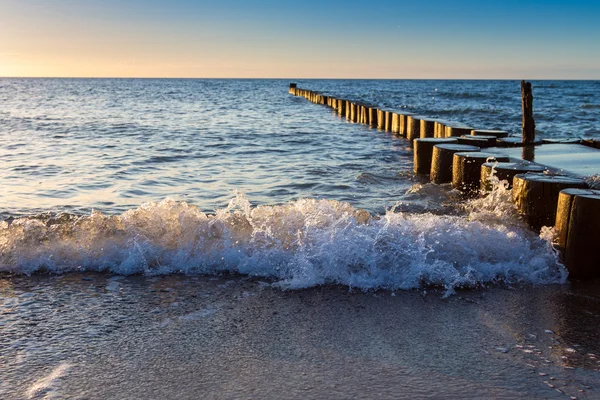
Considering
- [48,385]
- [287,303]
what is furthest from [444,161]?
[48,385]

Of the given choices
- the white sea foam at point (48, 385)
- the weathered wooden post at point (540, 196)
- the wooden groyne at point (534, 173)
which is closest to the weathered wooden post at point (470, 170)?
the wooden groyne at point (534, 173)

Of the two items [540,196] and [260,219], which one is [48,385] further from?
[540,196]

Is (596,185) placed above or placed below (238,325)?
above

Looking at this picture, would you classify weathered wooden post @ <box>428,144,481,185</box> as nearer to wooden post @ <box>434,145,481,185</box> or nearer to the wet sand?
wooden post @ <box>434,145,481,185</box>

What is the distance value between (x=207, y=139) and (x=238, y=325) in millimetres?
14351

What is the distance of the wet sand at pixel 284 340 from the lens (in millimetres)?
2936

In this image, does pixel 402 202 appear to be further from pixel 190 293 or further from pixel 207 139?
pixel 207 139

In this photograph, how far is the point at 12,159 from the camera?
12.8m

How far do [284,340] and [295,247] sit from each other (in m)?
1.60

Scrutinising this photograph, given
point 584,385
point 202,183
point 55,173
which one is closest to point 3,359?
point 584,385

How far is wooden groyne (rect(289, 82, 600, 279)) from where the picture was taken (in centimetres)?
471

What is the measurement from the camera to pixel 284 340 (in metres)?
3.52

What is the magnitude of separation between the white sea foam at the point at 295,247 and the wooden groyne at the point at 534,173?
225mm

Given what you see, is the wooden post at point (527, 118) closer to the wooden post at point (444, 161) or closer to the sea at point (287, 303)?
the wooden post at point (444, 161)
